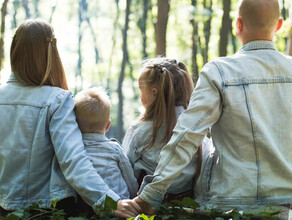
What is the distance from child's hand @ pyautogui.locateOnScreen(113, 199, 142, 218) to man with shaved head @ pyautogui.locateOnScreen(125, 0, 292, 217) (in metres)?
0.04

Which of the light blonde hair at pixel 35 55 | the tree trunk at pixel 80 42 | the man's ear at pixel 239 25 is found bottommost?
the tree trunk at pixel 80 42

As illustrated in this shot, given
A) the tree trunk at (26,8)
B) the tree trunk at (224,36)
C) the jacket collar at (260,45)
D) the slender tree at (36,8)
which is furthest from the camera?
the slender tree at (36,8)

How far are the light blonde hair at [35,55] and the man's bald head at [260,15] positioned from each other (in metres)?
1.39

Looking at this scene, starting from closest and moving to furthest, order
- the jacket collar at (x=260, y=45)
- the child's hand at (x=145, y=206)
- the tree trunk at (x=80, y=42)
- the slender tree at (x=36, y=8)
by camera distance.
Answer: the child's hand at (x=145, y=206)
the jacket collar at (x=260, y=45)
the slender tree at (x=36, y=8)
the tree trunk at (x=80, y=42)

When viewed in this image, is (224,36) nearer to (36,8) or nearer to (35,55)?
(35,55)

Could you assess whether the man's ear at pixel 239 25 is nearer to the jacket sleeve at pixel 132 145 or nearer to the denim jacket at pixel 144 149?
the denim jacket at pixel 144 149

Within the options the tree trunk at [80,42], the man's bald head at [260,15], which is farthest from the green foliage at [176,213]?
the tree trunk at [80,42]

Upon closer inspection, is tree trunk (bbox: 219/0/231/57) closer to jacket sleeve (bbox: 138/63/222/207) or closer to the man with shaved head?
the man with shaved head

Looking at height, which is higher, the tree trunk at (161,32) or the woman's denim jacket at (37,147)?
the tree trunk at (161,32)

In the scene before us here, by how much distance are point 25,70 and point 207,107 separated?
1422mm

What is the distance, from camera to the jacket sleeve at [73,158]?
10.3ft

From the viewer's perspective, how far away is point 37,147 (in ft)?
10.8

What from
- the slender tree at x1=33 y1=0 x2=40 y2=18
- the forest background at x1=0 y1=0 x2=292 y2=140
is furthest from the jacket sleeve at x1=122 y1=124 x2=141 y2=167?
the slender tree at x1=33 y1=0 x2=40 y2=18

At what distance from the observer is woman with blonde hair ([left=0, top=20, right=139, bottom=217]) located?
10.5 ft
